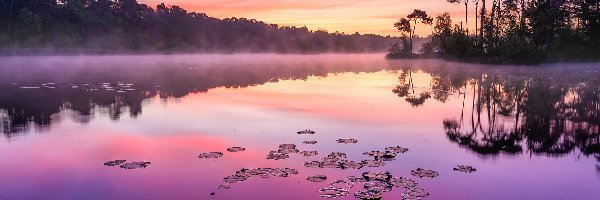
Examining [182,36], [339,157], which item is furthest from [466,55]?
[182,36]

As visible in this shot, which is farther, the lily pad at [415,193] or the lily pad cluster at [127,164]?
the lily pad cluster at [127,164]

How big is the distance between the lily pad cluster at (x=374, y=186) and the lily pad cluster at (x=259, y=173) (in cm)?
141

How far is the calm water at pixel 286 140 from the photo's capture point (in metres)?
11.4

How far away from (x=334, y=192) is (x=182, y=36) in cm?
16383

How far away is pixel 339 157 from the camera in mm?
14039

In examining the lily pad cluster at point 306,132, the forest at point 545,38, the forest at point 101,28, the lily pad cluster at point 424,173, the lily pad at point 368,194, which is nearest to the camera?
the lily pad at point 368,194

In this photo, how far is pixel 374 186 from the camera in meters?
11.2

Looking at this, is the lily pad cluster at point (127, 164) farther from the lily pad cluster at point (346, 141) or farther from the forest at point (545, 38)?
the forest at point (545, 38)

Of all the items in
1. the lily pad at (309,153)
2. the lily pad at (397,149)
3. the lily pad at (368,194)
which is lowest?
the lily pad at (368,194)

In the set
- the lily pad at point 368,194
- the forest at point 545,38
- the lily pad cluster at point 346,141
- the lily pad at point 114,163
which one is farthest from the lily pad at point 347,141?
the forest at point 545,38

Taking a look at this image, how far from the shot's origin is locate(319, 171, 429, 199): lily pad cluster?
10.7 m

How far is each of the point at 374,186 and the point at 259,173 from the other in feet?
9.31

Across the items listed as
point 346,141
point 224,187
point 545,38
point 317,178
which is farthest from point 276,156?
point 545,38

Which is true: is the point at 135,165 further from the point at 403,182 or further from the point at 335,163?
the point at 403,182
